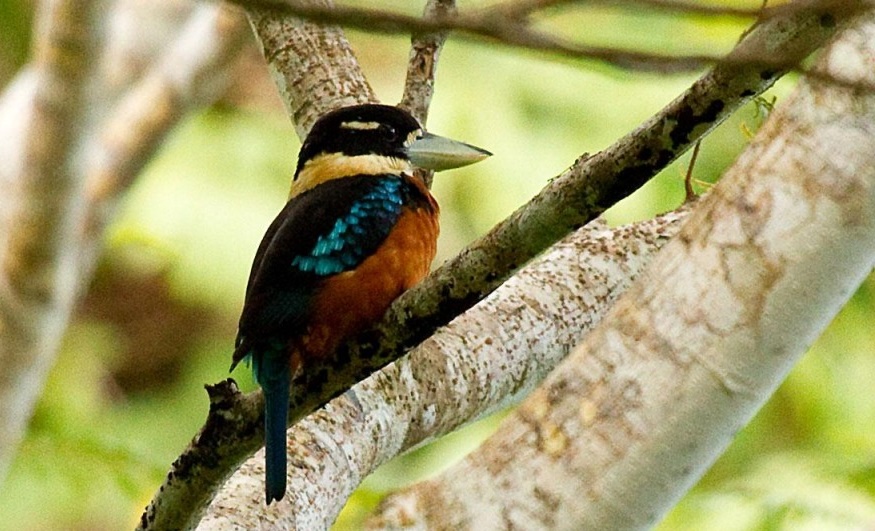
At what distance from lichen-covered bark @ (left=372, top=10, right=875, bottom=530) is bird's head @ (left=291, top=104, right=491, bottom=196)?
63 cm

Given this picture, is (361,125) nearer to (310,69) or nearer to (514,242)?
(310,69)

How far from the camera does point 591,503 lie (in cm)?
340

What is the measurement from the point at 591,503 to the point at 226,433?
1.25 m

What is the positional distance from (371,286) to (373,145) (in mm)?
735

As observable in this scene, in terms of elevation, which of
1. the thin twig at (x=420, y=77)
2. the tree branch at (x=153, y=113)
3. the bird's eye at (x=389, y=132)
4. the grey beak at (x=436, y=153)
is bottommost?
the grey beak at (x=436, y=153)

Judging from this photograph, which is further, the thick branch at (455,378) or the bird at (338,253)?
the thick branch at (455,378)

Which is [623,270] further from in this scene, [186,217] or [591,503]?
[186,217]

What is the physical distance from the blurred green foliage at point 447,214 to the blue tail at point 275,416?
407cm

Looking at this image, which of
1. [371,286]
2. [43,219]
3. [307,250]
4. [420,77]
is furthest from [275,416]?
Result: [43,219]

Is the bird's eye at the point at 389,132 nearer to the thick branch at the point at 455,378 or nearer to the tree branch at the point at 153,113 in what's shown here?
the thick branch at the point at 455,378

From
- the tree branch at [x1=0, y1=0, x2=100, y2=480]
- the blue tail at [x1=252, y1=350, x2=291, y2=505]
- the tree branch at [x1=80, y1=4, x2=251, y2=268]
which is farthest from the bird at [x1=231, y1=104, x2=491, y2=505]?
the tree branch at [x1=80, y1=4, x2=251, y2=268]

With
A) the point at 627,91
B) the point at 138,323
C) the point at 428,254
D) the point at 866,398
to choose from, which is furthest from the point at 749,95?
the point at 138,323

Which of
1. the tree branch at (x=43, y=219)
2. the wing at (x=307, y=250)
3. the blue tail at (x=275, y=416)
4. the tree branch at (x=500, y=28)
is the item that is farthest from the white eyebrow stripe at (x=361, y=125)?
the tree branch at (x=500, y=28)

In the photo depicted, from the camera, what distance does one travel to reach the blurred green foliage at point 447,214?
780cm
